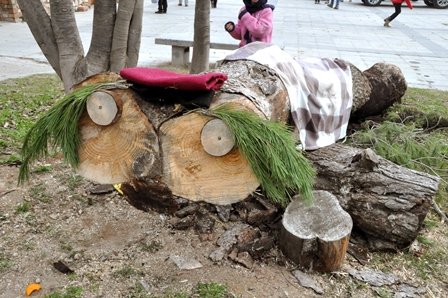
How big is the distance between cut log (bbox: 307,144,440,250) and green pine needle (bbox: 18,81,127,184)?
1.61 m

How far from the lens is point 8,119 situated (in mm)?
4535

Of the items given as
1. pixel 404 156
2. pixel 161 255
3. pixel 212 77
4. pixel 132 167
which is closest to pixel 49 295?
pixel 161 255

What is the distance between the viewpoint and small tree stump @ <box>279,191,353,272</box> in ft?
8.15

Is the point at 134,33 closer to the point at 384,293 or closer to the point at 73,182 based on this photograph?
the point at 73,182

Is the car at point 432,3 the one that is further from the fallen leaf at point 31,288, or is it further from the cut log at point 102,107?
the fallen leaf at point 31,288

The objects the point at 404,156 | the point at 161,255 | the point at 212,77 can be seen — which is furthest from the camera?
the point at 404,156

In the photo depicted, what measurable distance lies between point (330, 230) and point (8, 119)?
11.8 ft

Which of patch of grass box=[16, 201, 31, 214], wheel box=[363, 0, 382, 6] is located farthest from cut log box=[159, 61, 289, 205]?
wheel box=[363, 0, 382, 6]

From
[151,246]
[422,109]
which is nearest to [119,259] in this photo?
[151,246]

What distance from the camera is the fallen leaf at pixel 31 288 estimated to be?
2.34 m

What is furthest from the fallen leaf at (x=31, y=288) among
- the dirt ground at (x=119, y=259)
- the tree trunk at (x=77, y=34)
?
the tree trunk at (x=77, y=34)

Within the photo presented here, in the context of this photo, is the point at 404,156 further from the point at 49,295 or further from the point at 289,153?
→ the point at 49,295

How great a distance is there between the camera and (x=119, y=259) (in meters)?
2.63

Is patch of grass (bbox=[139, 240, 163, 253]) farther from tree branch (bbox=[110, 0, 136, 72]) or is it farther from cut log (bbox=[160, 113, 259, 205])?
tree branch (bbox=[110, 0, 136, 72])
